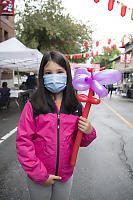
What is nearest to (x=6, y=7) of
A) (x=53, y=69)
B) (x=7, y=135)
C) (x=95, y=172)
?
(x=7, y=135)

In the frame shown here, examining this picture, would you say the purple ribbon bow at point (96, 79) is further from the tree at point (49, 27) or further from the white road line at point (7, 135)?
the tree at point (49, 27)

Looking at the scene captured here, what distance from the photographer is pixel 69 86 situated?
1505 millimetres

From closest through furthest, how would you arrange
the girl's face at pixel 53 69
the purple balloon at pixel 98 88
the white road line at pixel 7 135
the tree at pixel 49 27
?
the purple balloon at pixel 98 88 → the girl's face at pixel 53 69 → the white road line at pixel 7 135 → the tree at pixel 49 27

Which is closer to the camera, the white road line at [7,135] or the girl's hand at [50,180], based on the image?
the girl's hand at [50,180]

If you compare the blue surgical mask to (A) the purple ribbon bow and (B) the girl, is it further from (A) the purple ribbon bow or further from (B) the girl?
(A) the purple ribbon bow

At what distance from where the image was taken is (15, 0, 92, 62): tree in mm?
16875

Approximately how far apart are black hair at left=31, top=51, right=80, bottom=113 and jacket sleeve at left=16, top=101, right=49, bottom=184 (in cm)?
10

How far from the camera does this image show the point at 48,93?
152cm

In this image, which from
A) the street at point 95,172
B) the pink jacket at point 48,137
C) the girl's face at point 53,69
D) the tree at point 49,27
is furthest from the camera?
the tree at point 49,27

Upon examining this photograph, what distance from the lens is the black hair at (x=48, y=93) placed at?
1369 millimetres

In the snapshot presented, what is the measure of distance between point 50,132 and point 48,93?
347mm

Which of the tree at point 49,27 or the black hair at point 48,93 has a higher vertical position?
the tree at point 49,27

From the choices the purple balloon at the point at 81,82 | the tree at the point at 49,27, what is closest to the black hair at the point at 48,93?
the purple balloon at the point at 81,82

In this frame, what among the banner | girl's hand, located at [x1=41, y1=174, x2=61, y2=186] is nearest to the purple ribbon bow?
girl's hand, located at [x1=41, y1=174, x2=61, y2=186]
